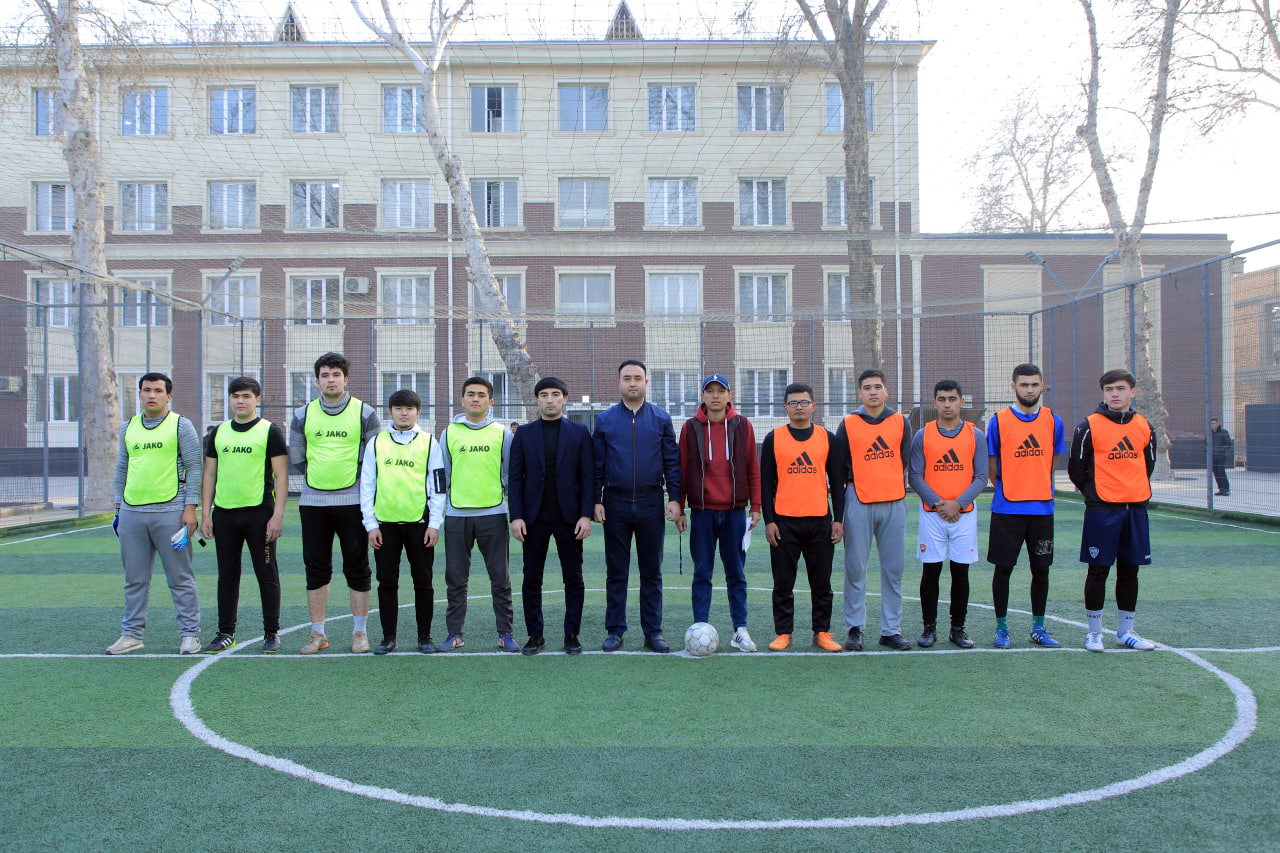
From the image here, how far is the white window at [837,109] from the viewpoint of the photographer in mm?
16931

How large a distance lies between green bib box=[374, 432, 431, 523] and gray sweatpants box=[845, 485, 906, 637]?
2.98m

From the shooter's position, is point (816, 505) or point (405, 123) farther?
point (405, 123)

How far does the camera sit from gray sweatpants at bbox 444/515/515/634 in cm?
593

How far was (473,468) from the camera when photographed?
5957 millimetres

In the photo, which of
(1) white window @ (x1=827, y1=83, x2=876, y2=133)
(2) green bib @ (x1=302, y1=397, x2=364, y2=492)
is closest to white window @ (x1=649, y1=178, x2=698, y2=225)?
(1) white window @ (x1=827, y1=83, x2=876, y2=133)

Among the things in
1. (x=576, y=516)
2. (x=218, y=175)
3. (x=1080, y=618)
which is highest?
(x=218, y=175)

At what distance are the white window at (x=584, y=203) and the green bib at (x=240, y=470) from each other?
15.2 meters

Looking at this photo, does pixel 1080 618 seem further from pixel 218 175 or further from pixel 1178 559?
pixel 218 175

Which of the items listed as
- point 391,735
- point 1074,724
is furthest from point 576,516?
point 1074,724

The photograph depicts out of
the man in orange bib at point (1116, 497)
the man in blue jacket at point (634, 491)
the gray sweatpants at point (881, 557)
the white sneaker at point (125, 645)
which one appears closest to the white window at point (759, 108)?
the man in orange bib at point (1116, 497)

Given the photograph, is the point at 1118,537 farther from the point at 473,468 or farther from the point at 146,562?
the point at 146,562

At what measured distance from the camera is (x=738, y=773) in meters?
3.70

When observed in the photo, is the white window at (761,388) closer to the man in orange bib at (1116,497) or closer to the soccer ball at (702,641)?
the man in orange bib at (1116,497)

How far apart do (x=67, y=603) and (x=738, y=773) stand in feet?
22.0
